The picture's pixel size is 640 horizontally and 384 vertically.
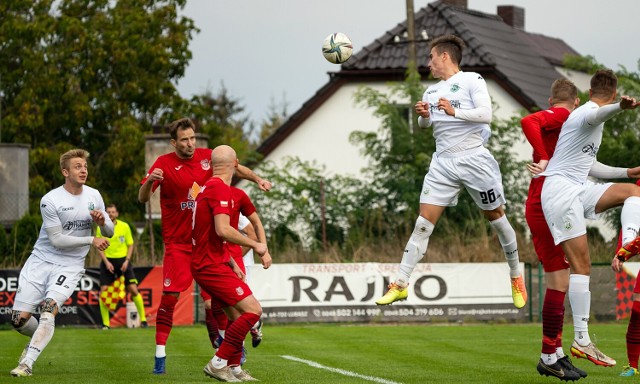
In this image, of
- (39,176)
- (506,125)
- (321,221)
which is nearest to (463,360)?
(321,221)

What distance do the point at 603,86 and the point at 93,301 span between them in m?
14.2

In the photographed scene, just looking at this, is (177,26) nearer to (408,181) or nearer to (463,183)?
(408,181)

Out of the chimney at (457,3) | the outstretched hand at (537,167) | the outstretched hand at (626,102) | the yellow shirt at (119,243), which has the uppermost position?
the chimney at (457,3)

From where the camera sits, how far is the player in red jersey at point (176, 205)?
12461 millimetres

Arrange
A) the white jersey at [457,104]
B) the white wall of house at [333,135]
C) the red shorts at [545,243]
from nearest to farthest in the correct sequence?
1. the red shorts at [545,243]
2. the white jersey at [457,104]
3. the white wall of house at [333,135]

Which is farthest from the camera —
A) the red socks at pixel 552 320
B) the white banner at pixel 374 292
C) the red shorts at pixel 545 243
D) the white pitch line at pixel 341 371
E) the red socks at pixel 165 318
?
the white banner at pixel 374 292

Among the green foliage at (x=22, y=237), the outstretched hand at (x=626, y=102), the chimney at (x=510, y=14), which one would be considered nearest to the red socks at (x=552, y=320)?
the outstretched hand at (x=626, y=102)

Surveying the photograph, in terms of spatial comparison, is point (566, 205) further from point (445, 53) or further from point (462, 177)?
point (445, 53)

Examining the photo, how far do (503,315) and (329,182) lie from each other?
8025 millimetres

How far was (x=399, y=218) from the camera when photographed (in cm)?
2991

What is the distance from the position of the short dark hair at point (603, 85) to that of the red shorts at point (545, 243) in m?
1.15

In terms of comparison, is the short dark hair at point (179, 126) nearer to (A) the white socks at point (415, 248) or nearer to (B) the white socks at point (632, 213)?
(A) the white socks at point (415, 248)

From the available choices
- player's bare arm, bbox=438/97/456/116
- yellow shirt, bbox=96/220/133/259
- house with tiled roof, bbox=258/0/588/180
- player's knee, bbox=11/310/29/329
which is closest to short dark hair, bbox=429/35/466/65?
player's bare arm, bbox=438/97/456/116

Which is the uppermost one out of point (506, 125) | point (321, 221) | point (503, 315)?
point (506, 125)
